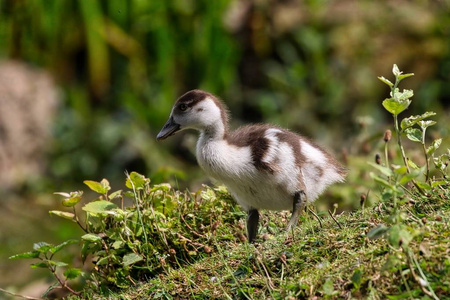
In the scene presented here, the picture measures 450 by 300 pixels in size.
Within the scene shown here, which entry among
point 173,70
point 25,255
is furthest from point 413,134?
point 173,70

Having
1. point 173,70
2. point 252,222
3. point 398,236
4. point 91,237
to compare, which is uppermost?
point 398,236

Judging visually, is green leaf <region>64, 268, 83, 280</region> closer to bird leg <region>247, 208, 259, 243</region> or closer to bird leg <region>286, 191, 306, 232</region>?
bird leg <region>247, 208, 259, 243</region>

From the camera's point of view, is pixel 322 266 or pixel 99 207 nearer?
pixel 322 266

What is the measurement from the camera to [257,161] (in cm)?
497

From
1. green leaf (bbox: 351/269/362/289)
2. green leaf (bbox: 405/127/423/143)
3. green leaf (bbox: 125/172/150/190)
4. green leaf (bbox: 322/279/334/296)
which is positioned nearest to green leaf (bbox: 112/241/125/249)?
green leaf (bbox: 125/172/150/190)

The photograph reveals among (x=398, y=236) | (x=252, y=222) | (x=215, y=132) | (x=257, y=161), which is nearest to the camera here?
(x=398, y=236)

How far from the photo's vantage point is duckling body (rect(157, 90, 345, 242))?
4969 mm

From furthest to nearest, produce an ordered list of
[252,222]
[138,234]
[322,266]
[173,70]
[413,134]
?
[173,70] → [252,222] → [138,234] → [413,134] → [322,266]

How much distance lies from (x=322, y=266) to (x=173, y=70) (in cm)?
888

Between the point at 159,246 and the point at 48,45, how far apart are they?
821 centimetres

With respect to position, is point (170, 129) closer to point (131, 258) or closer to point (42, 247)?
point (131, 258)

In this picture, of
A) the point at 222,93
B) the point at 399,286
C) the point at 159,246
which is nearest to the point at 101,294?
the point at 159,246

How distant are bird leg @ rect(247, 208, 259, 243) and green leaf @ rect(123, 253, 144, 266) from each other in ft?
2.43

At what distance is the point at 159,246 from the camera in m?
4.90
